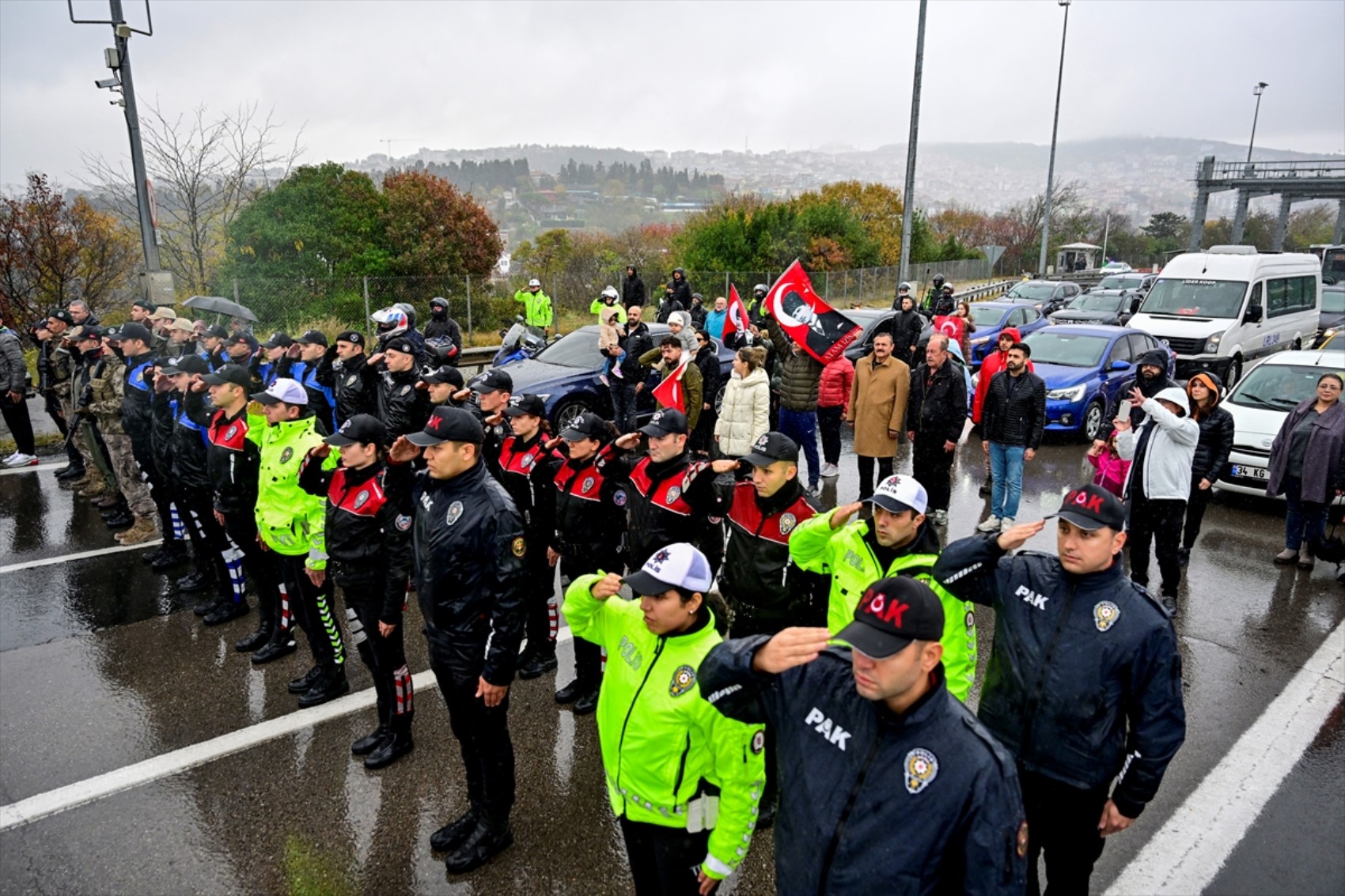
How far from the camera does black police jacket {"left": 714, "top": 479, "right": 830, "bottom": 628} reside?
434 centimetres

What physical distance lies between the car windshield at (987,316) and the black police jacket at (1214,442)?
11.7m

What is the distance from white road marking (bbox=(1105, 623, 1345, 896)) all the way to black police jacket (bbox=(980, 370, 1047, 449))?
2.86 m

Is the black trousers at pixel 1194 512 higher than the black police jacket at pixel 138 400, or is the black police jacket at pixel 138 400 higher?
the black police jacket at pixel 138 400

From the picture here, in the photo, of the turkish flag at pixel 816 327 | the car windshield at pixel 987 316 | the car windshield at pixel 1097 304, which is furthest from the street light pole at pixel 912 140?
the turkish flag at pixel 816 327

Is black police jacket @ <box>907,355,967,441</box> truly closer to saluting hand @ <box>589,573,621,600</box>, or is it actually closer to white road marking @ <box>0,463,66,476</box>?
saluting hand @ <box>589,573,621,600</box>

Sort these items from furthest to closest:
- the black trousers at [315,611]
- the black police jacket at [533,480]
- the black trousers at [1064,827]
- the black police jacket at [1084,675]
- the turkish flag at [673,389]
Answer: the turkish flag at [673,389] < the black police jacket at [533,480] < the black trousers at [315,611] < the black trousers at [1064,827] < the black police jacket at [1084,675]

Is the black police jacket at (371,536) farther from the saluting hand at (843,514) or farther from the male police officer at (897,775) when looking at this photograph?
the male police officer at (897,775)

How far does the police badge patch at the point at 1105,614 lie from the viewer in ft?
10.1

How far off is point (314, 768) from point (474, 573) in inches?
71.7

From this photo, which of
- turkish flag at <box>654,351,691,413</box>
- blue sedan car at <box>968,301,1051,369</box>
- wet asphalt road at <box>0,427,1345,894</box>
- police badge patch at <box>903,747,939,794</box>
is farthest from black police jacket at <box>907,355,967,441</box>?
blue sedan car at <box>968,301,1051,369</box>

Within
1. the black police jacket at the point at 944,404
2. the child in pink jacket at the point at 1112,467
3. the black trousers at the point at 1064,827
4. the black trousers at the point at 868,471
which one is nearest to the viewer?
the black trousers at the point at 1064,827

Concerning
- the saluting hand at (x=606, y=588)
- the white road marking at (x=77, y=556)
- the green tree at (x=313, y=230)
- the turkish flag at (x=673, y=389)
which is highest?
the green tree at (x=313, y=230)

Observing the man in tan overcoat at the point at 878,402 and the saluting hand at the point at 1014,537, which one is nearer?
the saluting hand at the point at 1014,537

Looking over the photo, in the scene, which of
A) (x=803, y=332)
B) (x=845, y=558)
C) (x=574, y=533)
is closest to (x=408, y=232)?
(x=803, y=332)
